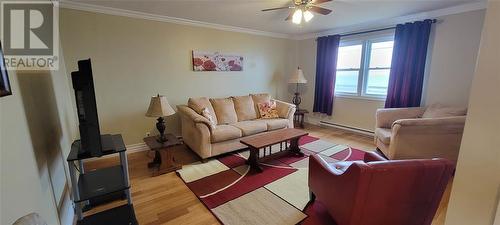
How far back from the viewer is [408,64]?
142 inches

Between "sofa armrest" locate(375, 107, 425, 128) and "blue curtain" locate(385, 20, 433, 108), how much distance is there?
0.26 m

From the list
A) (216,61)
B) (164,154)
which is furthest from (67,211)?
(216,61)

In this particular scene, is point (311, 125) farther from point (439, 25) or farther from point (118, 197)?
point (118, 197)

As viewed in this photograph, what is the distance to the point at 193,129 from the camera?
321 cm

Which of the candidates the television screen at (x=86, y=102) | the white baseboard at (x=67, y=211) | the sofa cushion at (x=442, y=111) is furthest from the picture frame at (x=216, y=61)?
the sofa cushion at (x=442, y=111)

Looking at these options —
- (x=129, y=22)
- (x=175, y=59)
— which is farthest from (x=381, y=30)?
(x=129, y=22)

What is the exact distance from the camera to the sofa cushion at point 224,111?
148 inches

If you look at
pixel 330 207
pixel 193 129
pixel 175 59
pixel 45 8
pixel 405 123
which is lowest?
pixel 330 207

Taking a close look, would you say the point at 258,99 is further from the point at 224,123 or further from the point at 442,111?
the point at 442,111

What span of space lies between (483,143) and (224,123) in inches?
125

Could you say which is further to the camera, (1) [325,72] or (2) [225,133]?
(1) [325,72]

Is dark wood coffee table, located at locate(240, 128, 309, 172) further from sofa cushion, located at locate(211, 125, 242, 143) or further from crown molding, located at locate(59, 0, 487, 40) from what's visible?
crown molding, located at locate(59, 0, 487, 40)

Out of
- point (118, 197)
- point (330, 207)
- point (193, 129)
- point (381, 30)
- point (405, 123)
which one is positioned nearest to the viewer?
point (330, 207)

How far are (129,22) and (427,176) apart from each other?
384cm
